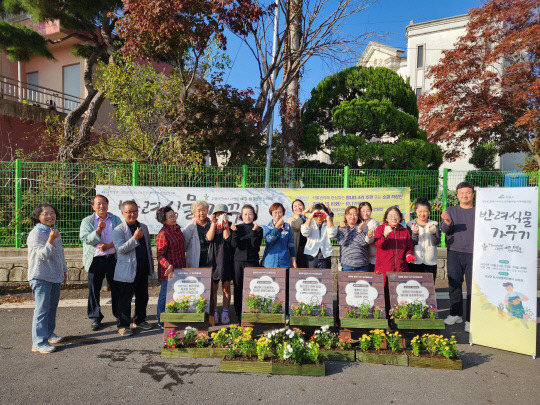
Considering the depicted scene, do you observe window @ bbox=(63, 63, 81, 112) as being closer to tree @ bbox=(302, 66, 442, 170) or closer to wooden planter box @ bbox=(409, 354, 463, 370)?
tree @ bbox=(302, 66, 442, 170)

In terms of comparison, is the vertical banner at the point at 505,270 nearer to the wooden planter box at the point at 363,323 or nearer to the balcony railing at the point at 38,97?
the wooden planter box at the point at 363,323

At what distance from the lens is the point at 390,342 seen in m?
4.04

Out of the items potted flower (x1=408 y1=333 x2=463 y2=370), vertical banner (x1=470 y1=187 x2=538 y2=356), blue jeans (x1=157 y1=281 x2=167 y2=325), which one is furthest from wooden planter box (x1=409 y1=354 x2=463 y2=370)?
blue jeans (x1=157 y1=281 x2=167 y2=325)

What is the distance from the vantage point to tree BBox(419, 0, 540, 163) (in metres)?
11.4

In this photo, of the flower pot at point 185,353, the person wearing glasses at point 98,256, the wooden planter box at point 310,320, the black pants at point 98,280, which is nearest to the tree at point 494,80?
the wooden planter box at point 310,320

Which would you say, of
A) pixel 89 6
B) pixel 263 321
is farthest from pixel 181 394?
pixel 89 6

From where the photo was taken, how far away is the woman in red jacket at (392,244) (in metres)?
4.78

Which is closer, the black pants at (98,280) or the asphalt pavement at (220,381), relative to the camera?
the asphalt pavement at (220,381)

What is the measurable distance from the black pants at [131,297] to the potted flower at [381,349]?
112 inches

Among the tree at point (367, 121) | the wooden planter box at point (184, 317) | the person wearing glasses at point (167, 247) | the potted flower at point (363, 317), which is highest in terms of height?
the tree at point (367, 121)

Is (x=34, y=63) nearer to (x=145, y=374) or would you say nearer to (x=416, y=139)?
(x=416, y=139)

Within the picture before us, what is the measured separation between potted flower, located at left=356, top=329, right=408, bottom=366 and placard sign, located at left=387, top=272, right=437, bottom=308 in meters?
0.45

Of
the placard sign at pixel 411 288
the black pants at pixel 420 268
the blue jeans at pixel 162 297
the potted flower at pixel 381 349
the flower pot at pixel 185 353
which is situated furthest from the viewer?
the black pants at pixel 420 268

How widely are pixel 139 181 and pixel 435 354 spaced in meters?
6.02
